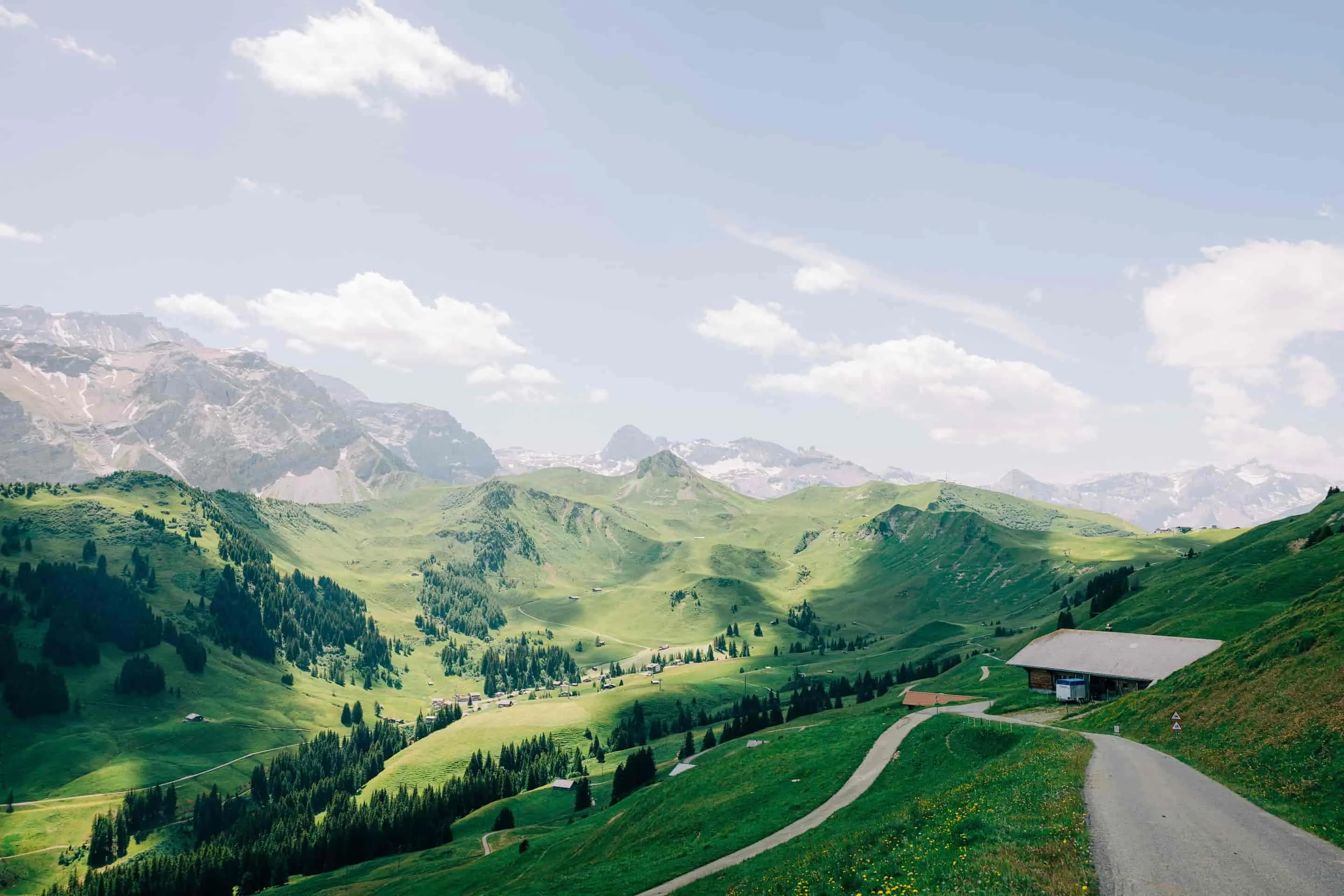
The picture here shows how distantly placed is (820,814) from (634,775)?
9860cm

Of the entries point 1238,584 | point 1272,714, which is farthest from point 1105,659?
point 1238,584

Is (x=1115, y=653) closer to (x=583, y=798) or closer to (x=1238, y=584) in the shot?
(x=1238, y=584)

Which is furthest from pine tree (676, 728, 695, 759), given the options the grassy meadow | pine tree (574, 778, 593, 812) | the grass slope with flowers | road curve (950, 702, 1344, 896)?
road curve (950, 702, 1344, 896)

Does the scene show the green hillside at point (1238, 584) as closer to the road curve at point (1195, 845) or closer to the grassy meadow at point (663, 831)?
the grassy meadow at point (663, 831)

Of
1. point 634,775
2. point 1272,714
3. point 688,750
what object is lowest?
point 688,750

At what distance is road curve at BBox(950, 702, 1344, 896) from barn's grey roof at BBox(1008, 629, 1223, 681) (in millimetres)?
61731

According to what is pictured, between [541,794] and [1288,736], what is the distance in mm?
170219

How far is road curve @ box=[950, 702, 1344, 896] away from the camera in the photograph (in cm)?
2555

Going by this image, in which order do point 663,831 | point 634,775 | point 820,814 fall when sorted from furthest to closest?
point 634,775
point 663,831
point 820,814

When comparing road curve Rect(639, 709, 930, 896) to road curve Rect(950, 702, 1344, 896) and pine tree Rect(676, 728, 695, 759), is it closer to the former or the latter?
road curve Rect(950, 702, 1344, 896)

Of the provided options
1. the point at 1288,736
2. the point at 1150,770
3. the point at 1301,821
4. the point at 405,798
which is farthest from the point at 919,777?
the point at 405,798

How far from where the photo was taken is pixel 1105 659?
3984 inches

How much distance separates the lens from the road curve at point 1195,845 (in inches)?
1006

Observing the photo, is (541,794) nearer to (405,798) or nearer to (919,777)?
(405,798)
